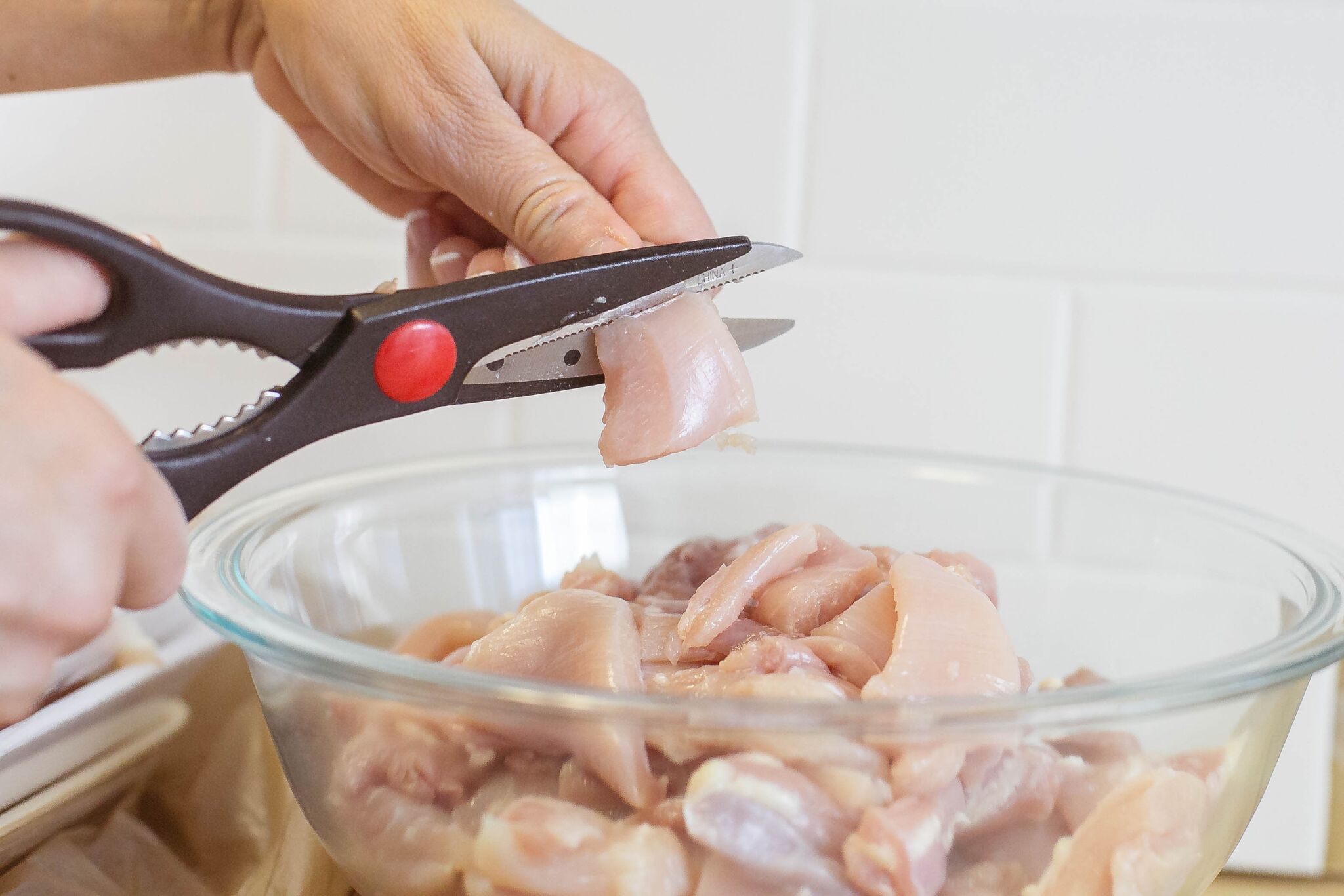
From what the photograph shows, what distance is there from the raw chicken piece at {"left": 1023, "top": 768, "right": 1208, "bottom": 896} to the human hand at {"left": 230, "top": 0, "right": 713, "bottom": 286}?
464mm

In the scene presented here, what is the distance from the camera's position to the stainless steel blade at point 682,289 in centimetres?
68

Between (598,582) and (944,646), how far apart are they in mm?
296

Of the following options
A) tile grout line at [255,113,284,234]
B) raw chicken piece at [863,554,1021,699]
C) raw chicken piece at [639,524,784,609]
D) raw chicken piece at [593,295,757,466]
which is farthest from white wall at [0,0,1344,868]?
raw chicken piece at [863,554,1021,699]

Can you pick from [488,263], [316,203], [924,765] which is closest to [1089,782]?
[924,765]

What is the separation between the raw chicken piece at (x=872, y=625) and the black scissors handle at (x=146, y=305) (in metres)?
0.34

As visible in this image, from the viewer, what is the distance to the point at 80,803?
81 centimetres

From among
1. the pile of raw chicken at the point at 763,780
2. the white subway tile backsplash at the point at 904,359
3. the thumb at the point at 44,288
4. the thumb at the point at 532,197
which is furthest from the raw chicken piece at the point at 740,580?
the white subway tile backsplash at the point at 904,359

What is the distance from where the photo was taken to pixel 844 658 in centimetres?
62

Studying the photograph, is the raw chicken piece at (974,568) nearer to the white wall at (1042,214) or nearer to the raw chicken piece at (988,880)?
the raw chicken piece at (988,880)

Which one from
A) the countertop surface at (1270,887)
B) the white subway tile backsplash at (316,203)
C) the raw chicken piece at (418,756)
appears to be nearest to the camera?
the raw chicken piece at (418,756)

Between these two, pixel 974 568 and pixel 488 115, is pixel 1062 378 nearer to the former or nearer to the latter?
pixel 974 568

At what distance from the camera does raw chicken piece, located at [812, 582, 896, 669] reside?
24.9 inches

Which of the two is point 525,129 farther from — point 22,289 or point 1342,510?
point 1342,510

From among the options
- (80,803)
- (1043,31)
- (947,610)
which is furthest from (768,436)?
(80,803)
